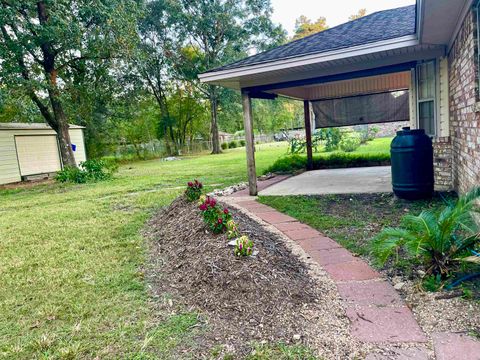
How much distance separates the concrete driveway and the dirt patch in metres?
3.21

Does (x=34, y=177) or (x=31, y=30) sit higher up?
(x=31, y=30)

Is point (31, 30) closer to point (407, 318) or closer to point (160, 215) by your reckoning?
point (160, 215)

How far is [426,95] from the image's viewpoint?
5742mm

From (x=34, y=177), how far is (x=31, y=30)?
6445mm

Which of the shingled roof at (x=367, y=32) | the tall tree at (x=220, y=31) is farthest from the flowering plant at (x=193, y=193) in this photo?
the tall tree at (x=220, y=31)

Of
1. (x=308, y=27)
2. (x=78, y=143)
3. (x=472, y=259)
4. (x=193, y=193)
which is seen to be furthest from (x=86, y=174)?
(x=308, y=27)

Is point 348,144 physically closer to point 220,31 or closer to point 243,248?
point 220,31

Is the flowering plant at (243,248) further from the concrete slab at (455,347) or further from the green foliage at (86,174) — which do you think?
the green foliage at (86,174)

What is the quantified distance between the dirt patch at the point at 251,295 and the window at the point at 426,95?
3781 mm

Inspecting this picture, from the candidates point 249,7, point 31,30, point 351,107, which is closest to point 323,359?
point 351,107

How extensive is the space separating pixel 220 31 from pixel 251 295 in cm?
2333

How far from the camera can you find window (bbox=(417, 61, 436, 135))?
18.3 feet

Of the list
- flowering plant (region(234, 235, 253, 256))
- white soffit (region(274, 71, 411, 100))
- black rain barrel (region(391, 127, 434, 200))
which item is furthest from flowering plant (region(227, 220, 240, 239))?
white soffit (region(274, 71, 411, 100))

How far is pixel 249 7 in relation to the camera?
75.5 feet
